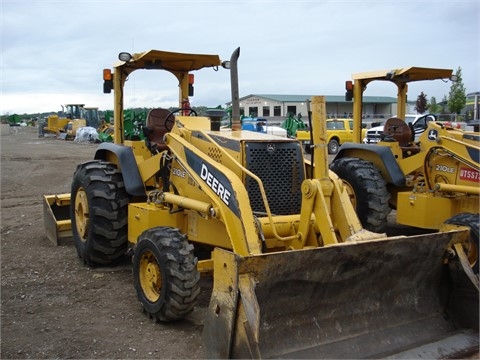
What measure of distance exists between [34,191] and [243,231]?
10.8 metres

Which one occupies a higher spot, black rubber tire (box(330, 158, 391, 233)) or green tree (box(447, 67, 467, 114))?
green tree (box(447, 67, 467, 114))

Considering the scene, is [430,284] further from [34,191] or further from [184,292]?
[34,191]

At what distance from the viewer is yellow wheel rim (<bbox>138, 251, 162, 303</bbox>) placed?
513cm

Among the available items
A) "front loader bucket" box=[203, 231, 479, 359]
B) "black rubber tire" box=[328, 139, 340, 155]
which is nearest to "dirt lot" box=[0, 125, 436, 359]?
"front loader bucket" box=[203, 231, 479, 359]

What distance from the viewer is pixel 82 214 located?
7062 millimetres

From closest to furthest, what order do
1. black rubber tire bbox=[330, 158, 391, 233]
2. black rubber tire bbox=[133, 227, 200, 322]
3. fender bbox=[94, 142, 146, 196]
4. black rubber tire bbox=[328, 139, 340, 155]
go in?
black rubber tire bbox=[133, 227, 200, 322]
fender bbox=[94, 142, 146, 196]
black rubber tire bbox=[330, 158, 391, 233]
black rubber tire bbox=[328, 139, 340, 155]

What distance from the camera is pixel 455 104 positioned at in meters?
37.8

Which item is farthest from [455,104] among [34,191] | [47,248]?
[47,248]

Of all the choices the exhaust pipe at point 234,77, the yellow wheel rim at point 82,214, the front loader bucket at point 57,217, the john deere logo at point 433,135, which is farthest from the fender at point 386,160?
the front loader bucket at point 57,217

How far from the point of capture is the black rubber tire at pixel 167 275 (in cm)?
472

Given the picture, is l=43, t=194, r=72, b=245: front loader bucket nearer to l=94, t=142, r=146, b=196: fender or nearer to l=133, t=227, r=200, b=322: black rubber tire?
l=94, t=142, r=146, b=196: fender

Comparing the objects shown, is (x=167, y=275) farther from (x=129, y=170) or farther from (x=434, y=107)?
(x=434, y=107)

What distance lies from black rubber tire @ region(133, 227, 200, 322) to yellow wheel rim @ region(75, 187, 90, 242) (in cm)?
174

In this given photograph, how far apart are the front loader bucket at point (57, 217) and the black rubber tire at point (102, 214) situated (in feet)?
3.83
